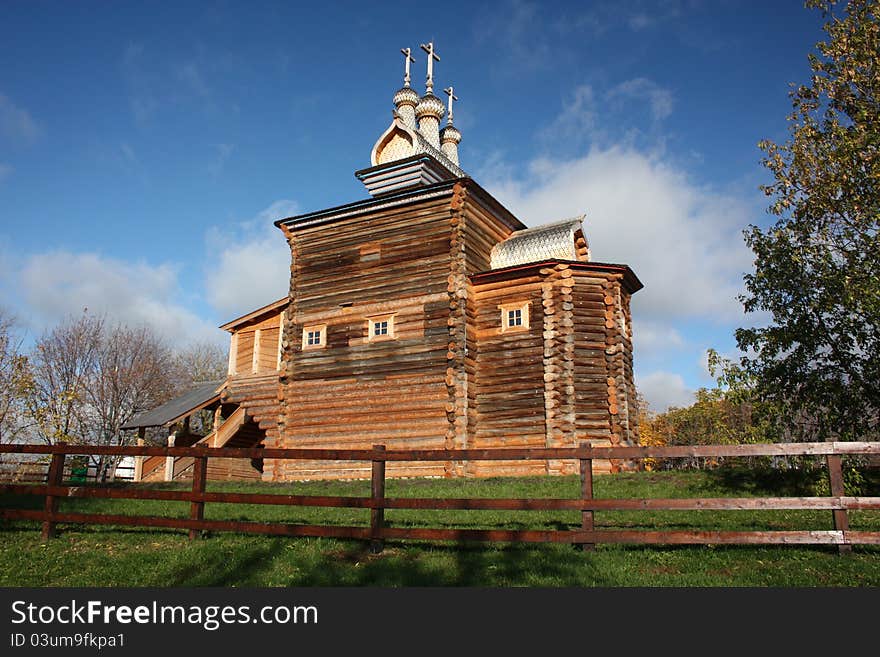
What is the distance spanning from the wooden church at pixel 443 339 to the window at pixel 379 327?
0.17 feet

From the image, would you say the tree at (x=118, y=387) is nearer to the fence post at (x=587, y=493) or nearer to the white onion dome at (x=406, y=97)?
the white onion dome at (x=406, y=97)

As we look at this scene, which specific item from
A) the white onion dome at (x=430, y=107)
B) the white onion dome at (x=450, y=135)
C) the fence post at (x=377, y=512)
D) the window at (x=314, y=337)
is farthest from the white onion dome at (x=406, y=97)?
the fence post at (x=377, y=512)

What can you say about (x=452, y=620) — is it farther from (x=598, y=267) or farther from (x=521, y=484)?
(x=598, y=267)

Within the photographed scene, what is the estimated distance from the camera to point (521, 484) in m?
17.4

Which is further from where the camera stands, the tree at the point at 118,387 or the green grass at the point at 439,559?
the tree at the point at 118,387

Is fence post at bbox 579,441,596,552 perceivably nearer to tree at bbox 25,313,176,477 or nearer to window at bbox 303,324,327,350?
window at bbox 303,324,327,350

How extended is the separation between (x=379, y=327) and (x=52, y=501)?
15.4 meters

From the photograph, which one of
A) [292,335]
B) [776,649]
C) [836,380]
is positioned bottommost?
[776,649]

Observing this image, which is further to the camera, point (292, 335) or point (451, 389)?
point (292, 335)

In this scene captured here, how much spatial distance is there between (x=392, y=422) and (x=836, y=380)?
545 inches

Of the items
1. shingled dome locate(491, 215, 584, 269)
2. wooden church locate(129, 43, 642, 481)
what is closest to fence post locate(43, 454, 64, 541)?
wooden church locate(129, 43, 642, 481)

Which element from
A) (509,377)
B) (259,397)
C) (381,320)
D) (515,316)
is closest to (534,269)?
(515,316)

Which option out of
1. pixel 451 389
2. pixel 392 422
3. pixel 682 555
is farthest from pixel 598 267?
pixel 682 555

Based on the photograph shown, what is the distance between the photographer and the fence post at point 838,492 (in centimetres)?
804
